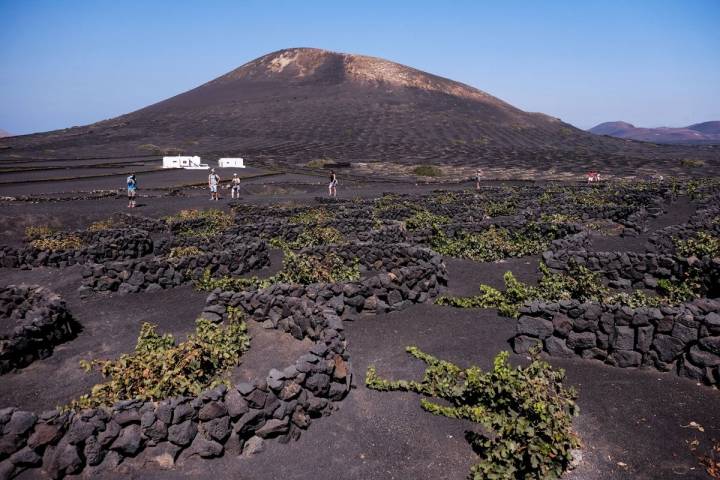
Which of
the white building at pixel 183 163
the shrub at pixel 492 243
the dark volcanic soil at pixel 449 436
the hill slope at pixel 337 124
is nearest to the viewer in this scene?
the dark volcanic soil at pixel 449 436

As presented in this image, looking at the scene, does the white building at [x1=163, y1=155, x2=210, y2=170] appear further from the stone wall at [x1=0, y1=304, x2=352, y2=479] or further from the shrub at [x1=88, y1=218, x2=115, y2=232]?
the stone wall at [x1=0, y1=304, x2=352, y2=479]

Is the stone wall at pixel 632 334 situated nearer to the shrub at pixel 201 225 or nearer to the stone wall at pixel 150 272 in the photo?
the stone wall at pixel 150 272

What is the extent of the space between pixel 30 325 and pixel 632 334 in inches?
539

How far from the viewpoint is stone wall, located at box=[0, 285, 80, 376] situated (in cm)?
1132

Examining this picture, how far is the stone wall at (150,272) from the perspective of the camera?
16.3 meters

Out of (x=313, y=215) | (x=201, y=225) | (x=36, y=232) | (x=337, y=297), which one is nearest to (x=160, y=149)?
(x=36, y=232)

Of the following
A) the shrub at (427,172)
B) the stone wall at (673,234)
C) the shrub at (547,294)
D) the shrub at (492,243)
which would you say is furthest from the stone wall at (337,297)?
the shrub at (427,172)

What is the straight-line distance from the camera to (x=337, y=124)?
11331cm

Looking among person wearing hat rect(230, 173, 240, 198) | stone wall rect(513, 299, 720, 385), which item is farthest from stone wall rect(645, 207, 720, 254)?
person wearing hat rect(230, 173, 240, 198)

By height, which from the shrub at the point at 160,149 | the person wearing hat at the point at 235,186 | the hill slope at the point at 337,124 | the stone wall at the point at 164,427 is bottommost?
the stone wall at the point at 164,427

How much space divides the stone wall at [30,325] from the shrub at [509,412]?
817 cm

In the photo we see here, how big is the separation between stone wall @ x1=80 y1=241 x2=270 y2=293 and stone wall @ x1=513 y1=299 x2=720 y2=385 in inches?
426

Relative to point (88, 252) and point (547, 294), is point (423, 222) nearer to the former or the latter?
point (547, 294)

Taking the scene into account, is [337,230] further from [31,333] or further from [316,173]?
[316,173]
